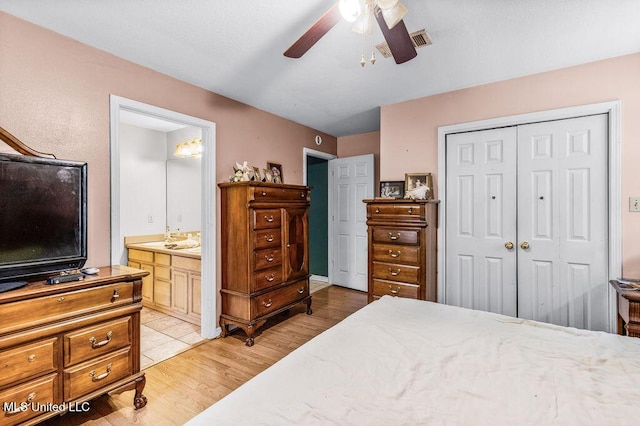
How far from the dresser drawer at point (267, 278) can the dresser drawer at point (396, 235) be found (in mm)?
1082

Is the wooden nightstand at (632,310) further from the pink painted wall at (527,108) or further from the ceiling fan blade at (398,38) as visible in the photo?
the ceiling fan blade at (398,38)

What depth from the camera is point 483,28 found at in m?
2.05

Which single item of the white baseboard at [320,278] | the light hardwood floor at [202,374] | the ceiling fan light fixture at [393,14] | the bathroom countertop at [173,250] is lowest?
the light hardwood floor at [202,374]

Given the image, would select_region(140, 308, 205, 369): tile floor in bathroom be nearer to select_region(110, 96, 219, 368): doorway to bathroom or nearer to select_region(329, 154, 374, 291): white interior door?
select_region(110, 96, 219, 368): doorway to bathroom

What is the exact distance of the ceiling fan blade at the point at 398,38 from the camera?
150 cm

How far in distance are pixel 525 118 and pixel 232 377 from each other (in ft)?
11.1

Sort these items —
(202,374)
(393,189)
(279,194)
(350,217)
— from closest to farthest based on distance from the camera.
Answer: (202,374) < (279,194) < (393,189) < (350,217)

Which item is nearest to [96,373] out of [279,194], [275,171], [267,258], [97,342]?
[97,342]

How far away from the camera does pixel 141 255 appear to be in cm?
390

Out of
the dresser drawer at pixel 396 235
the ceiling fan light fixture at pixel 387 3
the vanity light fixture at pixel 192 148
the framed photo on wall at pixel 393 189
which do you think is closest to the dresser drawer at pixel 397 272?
the dresser drawer at pixel 396 235

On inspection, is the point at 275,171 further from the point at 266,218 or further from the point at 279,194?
the point at 266,218

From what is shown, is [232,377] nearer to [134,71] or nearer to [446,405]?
[446,405]

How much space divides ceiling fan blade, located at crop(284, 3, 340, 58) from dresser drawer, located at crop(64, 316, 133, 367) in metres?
1.94

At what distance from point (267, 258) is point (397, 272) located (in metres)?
1.30
